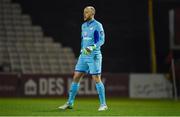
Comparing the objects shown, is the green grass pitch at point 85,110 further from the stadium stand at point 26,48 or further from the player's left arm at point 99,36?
the stadium stand at point 26,48

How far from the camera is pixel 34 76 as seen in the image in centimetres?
2311

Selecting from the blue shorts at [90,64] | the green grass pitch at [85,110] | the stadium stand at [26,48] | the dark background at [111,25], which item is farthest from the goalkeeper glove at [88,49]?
the dark background at [111,25]

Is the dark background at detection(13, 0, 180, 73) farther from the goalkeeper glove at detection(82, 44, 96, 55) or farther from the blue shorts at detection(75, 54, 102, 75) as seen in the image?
the goalkeeper glove at detection(82, 44, 96, 55)

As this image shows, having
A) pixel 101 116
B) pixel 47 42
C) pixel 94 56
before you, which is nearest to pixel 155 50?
pixel 47 42

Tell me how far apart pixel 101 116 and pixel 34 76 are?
1154 centimetres

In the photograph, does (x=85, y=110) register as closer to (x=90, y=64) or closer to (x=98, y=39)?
(x=90, y=64)

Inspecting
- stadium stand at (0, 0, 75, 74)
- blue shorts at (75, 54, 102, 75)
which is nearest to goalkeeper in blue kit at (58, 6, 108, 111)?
blue shorts at (75, 54, 102, 75)

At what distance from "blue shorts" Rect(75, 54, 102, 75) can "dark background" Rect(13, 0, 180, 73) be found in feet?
41.2

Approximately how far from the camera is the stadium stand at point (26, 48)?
24.9m

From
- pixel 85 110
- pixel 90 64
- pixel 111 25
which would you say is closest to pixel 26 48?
pixel 111 25

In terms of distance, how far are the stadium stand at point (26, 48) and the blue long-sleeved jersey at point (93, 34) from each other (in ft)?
36.4

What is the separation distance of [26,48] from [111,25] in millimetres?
3838

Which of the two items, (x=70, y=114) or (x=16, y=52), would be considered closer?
(x=70, y=114)

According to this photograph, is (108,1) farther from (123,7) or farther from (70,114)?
(70,114)
